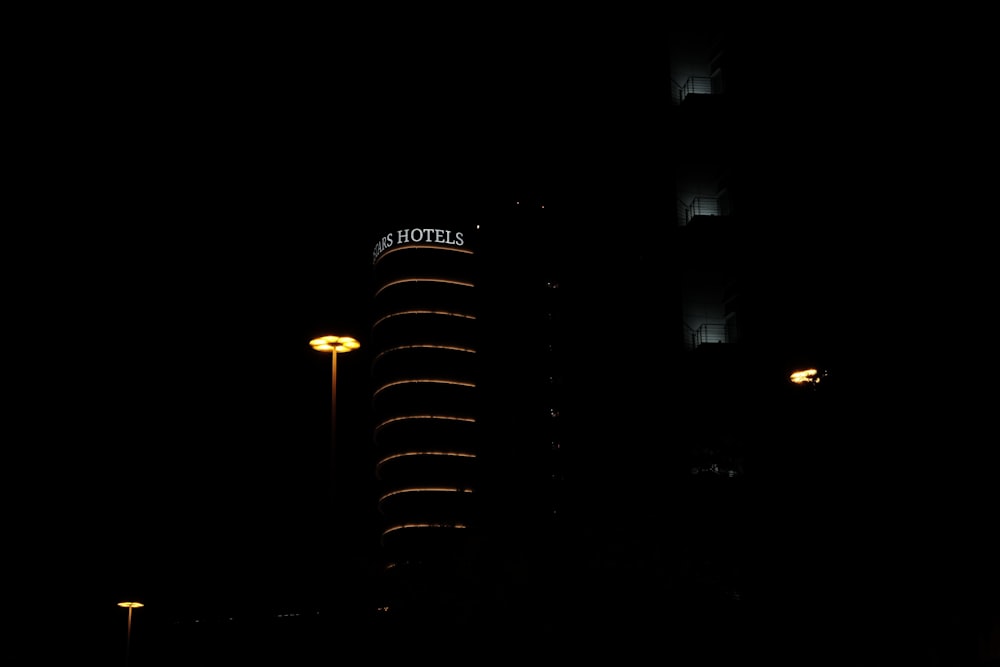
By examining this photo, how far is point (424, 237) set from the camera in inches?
4980

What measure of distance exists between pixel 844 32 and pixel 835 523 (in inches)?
1473

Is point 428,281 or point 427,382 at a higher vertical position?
point 428,281

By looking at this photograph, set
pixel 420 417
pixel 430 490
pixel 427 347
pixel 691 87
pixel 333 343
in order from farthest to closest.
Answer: pixel 427 347 → pixel 430 490 → pixel 420 417 → pixel 691 87 → pixel 333 343

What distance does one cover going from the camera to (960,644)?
2725 cm

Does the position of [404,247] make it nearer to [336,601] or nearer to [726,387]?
[726,387]

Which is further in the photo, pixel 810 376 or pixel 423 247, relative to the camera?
pixel 423 247

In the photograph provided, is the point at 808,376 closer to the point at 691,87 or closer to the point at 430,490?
the point at 691,87

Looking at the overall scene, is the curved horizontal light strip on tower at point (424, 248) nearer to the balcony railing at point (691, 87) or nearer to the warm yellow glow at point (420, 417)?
the warm yellow glow at point (420, 417)

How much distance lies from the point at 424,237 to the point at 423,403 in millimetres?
17061

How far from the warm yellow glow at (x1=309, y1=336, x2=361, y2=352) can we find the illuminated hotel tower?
88143 millimetres

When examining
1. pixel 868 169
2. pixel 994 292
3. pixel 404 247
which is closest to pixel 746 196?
pixel 868 169

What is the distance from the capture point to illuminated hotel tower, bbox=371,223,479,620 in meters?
119

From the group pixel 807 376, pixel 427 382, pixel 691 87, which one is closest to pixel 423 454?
pixel 427 382

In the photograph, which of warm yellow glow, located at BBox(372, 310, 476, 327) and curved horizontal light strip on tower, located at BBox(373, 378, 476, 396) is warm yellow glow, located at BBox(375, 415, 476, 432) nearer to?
curved horizontal light strip on tower, located at BBox(373, 378, 476, 396)
